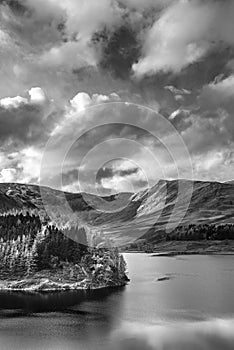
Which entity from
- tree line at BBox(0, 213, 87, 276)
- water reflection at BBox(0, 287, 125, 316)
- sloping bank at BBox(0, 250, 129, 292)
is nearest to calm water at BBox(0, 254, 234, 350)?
water reflection at BBox(0, 287, 125, 316)

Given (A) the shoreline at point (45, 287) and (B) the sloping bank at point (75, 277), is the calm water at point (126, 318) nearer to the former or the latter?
(A) the shoreline at point (45, 287)

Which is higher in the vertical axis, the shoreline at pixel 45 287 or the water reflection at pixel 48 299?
the shoreline at pixel 45 287

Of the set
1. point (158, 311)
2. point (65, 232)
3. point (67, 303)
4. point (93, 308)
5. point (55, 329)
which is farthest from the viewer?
point (65, 232)

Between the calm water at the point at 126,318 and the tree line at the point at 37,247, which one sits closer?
the calm water at the point at 126,318

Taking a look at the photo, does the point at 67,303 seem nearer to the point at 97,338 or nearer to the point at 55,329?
the point at 55,329

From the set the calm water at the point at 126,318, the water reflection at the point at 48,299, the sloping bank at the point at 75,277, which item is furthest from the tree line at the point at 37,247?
the calm water at the point at 126,318

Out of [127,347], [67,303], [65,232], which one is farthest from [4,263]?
[127,347]

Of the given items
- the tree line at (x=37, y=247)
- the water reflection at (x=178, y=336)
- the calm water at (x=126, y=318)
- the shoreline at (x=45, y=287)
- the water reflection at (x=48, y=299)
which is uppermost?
the tree line at (x=37, y=247)

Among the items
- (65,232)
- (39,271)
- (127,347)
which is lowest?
(127,347)

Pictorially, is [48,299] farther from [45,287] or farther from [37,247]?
[37,247]
